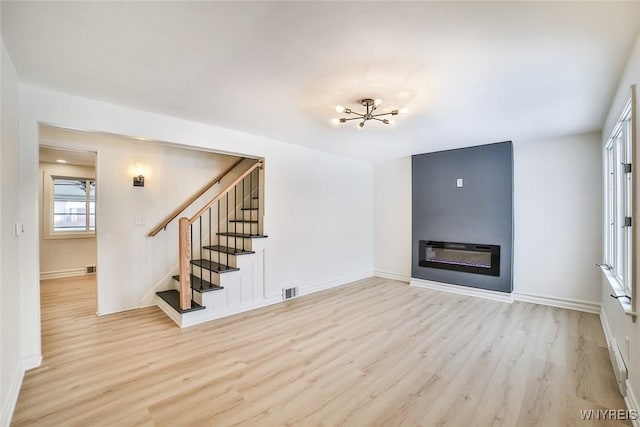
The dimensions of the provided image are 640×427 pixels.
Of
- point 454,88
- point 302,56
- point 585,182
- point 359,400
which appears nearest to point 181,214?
point 302,56

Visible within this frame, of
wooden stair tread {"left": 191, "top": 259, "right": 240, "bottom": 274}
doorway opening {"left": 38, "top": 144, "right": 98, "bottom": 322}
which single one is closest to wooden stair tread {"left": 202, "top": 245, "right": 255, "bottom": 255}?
wooden stair tread {"left": 191, "top": 259, "right": 240, "bottom": 274}

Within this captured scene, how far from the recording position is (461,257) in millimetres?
4785

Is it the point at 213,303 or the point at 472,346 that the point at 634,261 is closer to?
the point at 472,346

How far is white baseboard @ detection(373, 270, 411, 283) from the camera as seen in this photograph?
5.52 m

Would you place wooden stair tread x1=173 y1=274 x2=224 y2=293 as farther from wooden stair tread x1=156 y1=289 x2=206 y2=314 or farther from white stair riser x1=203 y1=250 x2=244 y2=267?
white stair riser x1=203 y1=250 x2=244 y2=267

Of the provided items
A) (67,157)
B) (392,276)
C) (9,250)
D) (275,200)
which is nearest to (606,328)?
(392,276)

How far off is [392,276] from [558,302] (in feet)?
8.34

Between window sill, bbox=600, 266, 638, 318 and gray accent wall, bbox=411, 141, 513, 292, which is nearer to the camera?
window sill, bbox=600, 266, 638, 318

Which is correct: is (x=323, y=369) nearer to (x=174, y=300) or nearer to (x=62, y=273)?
(x=174, y=300)

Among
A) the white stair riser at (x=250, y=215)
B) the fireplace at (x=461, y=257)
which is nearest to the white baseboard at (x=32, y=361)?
the white stair riser at (x=250, y=215)

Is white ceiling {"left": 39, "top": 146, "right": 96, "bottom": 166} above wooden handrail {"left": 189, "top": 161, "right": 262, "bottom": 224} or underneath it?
above

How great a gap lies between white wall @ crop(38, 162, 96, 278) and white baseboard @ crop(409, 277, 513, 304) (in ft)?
21.4

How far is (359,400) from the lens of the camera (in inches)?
79.2

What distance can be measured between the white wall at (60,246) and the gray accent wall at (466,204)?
6.53m
